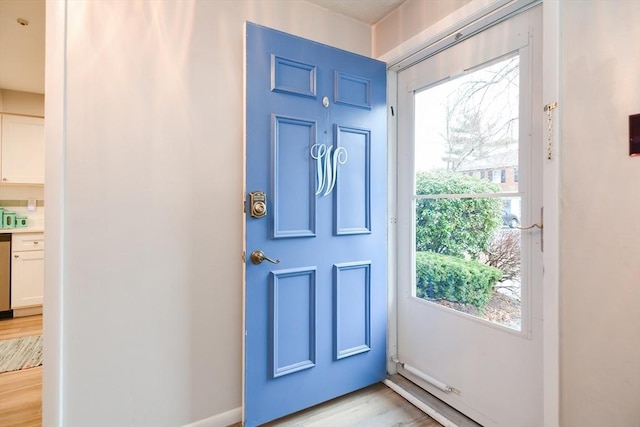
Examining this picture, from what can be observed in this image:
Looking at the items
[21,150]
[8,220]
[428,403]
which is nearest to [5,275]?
[8,220]

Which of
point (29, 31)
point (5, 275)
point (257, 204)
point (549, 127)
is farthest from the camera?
point (5, 275)

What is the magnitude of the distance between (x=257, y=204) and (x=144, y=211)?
51 cm

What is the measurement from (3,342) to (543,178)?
4.16 m

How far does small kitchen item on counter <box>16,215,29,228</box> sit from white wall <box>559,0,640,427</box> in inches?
203

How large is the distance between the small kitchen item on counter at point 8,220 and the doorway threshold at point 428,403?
4473 millimetres

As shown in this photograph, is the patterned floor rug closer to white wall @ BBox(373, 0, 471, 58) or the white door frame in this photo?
the white door frame

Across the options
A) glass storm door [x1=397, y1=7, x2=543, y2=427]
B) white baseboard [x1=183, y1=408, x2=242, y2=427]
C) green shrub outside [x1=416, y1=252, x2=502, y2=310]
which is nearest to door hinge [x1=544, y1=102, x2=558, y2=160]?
glass storm door [x1=397, y1=7, x2=543, y2=427]

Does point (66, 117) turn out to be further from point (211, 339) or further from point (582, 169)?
point (582, 169)

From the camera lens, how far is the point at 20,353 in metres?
2.39

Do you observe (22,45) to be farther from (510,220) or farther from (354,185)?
(510,220)

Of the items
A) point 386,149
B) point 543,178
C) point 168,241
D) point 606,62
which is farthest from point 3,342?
point 606,62

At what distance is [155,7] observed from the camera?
1354 mm

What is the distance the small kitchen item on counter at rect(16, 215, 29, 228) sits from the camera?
3.52m

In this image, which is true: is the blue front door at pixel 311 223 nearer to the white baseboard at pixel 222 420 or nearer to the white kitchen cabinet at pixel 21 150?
the white baseboard at pixel 222 420
